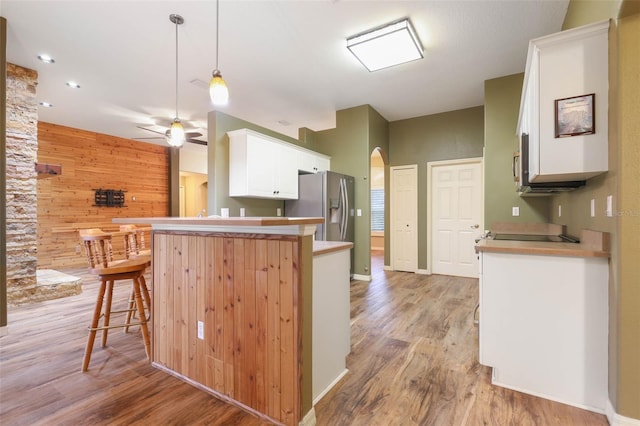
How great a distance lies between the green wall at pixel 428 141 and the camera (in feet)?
16.9

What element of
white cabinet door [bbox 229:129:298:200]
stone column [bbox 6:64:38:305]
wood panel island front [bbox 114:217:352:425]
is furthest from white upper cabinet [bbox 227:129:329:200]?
stone column [bbox 6:64:38:305]

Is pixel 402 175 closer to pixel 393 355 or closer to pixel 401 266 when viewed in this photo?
pixel 401 266

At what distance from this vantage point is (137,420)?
63.6 inches

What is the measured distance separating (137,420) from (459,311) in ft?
10.4

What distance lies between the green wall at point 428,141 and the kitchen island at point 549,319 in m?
3.52

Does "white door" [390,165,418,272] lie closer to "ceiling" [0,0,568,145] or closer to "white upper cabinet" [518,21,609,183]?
"ceiling" [0,0,568,145]

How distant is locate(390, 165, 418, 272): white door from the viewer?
18.6ft

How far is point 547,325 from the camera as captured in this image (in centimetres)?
181

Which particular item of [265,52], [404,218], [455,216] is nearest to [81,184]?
[265,52]

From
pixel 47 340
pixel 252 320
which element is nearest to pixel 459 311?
pixel 252 320

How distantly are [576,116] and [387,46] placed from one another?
2046 mm

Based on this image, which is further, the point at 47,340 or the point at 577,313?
the point at 47,340

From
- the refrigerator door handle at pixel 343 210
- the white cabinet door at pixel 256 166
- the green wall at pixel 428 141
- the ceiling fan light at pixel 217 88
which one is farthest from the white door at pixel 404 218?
the ceiling fan light at pixel 217 88

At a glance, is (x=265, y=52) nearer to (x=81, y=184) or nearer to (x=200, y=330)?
(x=200, y=330)
